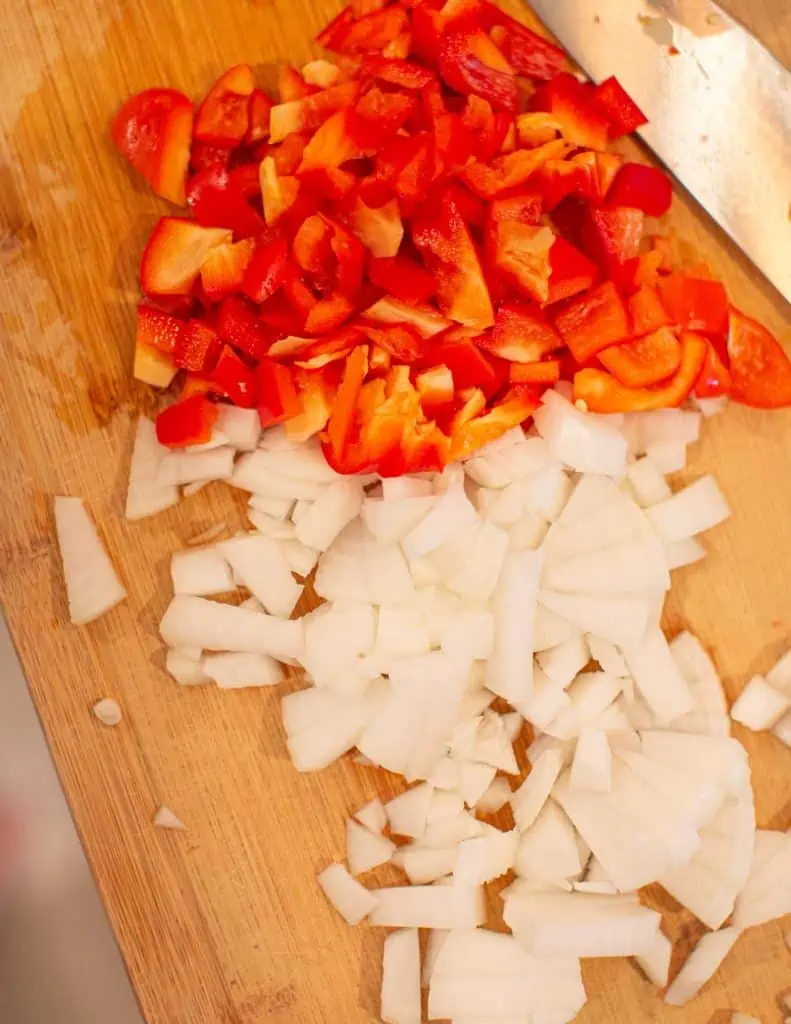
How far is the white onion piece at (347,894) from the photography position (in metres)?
1.49

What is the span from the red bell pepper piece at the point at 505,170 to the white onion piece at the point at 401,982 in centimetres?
116

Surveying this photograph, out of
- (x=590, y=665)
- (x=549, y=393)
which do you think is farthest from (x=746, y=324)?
(x=590, y=665)

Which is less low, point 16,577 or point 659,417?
point 659,417

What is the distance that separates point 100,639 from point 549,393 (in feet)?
2.64

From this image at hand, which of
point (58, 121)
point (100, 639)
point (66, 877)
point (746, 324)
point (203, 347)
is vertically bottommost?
point (66, 877)

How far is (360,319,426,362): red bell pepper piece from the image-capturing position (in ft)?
4.52

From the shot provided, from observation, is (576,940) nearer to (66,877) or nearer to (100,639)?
(100,639)

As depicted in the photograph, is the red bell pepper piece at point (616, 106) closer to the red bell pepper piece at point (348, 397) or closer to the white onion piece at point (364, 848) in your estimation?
the red bell pepper piece at point (348, 397)

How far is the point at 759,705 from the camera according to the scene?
58.9 inches

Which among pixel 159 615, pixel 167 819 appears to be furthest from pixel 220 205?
pixel 167 819

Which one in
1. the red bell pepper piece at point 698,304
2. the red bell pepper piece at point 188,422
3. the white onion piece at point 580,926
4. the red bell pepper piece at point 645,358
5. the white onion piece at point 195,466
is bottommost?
the white onion piece at point 580,926

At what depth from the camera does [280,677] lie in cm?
149

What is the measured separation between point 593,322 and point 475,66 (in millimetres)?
414

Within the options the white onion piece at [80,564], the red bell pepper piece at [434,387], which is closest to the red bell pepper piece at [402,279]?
the red bell pepper piece at [434,387]
